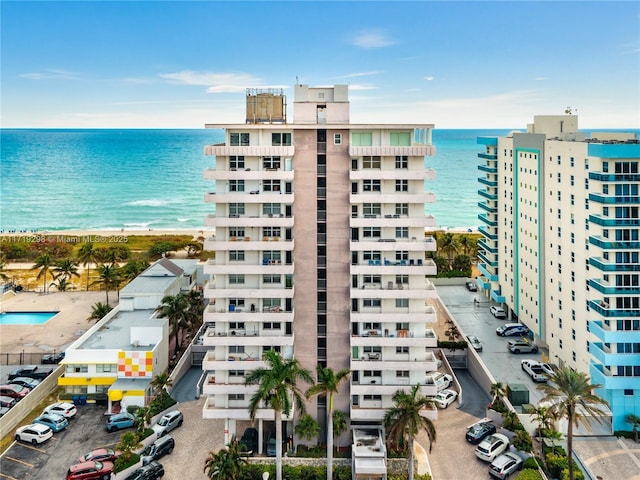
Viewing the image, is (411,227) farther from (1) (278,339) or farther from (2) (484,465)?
(2) (484,465)

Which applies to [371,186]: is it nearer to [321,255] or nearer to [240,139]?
[321,255]

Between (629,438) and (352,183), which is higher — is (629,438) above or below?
below

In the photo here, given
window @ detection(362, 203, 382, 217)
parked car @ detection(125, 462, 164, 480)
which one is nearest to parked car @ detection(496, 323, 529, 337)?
window @ detection(362, 203, 382, 217)

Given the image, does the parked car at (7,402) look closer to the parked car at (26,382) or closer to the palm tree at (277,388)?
the parked car at (26,382)

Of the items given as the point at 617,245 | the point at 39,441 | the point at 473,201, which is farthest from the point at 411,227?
the point at 473,201

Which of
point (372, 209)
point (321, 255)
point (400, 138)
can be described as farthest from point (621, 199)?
point (321, 255)

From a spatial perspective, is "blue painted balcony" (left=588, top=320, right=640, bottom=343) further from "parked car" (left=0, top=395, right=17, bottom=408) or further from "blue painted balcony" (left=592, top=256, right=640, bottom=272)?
"parked car" (left=0, top=395, right=17, bottom=408)
